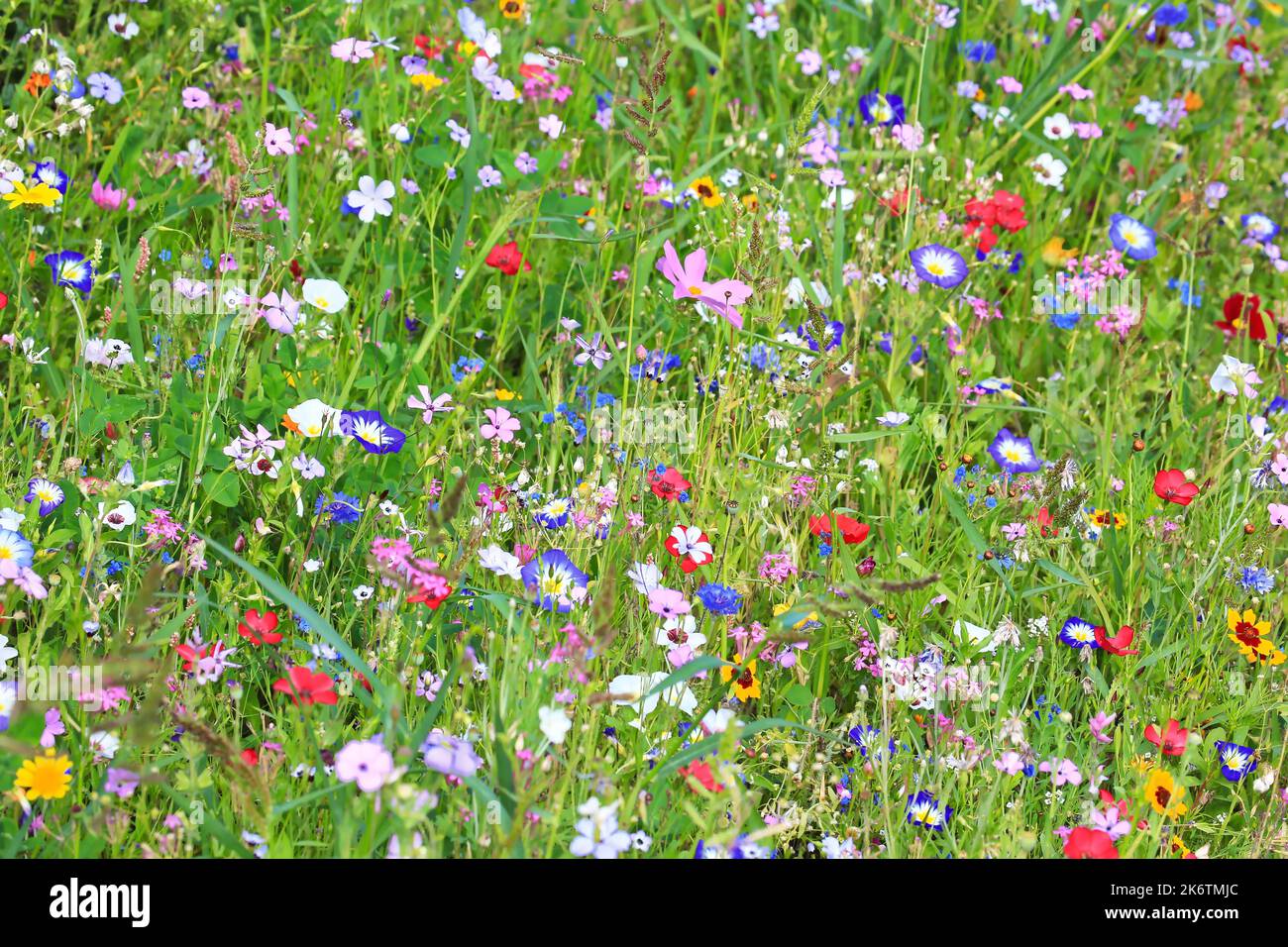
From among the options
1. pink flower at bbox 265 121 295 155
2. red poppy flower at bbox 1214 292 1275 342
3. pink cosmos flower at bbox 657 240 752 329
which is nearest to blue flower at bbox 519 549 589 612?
pink cosmos flower at bbox 657 240 752 329

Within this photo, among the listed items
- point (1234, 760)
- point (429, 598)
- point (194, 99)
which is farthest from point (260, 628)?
point (194, 99)

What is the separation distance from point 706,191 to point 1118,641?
58.7 inches

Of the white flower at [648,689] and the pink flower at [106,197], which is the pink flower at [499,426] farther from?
the pink flower at [106,197]

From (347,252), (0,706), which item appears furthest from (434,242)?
(0,706)

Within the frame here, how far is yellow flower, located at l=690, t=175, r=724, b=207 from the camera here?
3135mm

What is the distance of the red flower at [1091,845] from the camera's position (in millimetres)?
1807

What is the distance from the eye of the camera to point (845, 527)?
2355 mm

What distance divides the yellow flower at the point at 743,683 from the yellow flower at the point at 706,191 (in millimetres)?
1369

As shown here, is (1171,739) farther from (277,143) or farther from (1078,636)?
(277,143)

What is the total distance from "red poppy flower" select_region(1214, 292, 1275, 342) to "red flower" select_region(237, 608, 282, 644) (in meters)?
2.23

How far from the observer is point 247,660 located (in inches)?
82.8

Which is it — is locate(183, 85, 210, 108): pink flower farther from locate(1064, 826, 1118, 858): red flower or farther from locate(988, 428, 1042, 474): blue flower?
locate(1064, 826, 1118, 858): red flower
